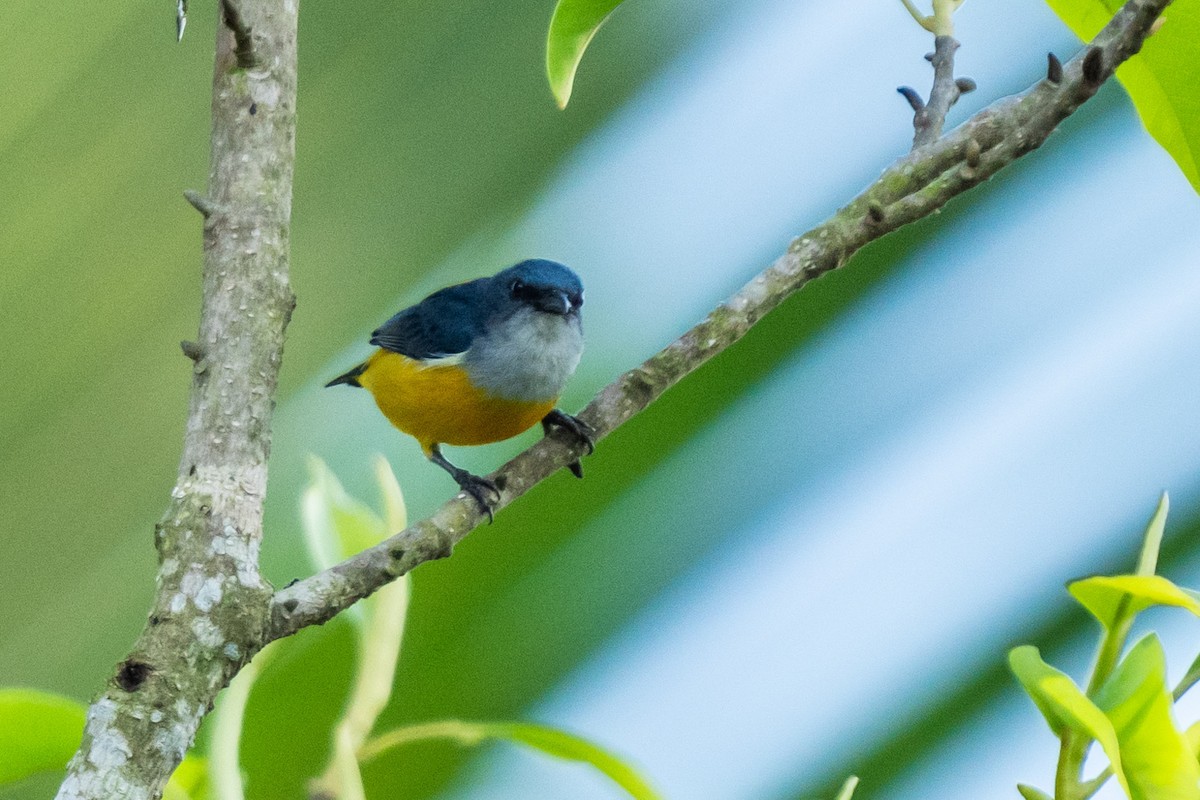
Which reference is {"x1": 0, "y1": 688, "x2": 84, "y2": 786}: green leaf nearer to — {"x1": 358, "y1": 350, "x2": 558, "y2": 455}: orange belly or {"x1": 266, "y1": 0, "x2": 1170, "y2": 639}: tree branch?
{"x1": 266, "y1": 0, "x2": 1170, "y2": 639}: tree branch

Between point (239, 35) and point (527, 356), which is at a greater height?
point (239, 35)

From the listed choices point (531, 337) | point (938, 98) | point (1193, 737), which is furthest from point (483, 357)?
point (1193, 737)

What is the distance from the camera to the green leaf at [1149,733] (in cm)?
52

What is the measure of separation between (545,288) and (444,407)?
0.18 meters

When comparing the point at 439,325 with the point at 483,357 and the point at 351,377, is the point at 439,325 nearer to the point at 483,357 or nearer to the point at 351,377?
the point at 483,357

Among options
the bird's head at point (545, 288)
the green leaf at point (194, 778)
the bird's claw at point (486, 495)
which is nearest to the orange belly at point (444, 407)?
the bird's head at point (545, 288)

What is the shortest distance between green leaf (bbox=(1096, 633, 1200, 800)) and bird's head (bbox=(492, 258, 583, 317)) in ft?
2.62

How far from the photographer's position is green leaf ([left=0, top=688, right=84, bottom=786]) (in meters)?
0.59

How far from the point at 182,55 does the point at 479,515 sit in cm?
121

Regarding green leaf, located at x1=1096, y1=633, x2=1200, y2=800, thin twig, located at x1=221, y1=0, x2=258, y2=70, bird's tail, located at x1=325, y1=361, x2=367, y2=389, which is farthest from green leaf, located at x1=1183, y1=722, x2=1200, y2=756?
bird's tail, located at x1=325, y1=361, x2=367, y2=389

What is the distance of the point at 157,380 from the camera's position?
158cm

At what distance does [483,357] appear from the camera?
1256mm

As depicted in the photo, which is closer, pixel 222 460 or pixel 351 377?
pixel 222 460

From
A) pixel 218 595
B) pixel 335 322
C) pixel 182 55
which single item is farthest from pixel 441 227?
pixel 218 595
